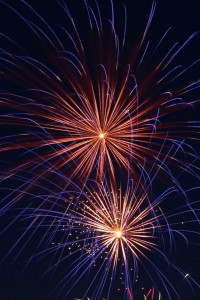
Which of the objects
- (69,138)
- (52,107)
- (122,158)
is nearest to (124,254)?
(122,158)

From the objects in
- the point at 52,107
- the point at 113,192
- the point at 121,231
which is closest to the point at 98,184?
the point at 113,192

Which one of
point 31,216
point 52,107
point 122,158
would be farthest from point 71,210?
point 52,107

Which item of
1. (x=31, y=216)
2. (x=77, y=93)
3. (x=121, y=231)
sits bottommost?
(x=31, y=216)

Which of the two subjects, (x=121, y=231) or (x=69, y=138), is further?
(x=121, y=231)

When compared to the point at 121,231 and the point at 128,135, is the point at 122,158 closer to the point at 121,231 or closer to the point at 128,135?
the point at 128,135

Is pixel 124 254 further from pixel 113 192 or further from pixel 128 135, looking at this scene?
pixel 128 135

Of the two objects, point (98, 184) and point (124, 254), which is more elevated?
point (98, 184)

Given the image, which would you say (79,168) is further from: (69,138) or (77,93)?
(77,93)

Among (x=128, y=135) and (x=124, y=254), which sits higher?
(x=128, y=135)
